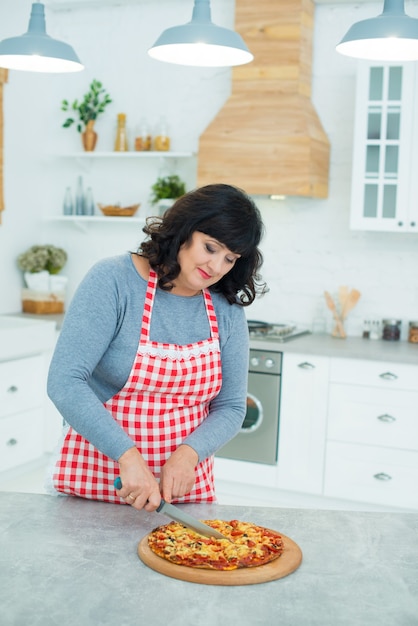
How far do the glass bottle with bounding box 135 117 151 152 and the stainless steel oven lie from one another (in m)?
1.55

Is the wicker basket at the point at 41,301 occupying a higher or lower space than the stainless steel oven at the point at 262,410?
higher

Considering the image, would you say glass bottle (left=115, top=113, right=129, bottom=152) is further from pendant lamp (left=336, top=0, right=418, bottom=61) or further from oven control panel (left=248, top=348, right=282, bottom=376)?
pendant lamp (left=336, top=0, right=418, bottom=61)

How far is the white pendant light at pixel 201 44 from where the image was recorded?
2.23 metres

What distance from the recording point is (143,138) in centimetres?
500

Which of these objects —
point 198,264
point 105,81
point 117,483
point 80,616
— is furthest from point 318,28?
point 80,616

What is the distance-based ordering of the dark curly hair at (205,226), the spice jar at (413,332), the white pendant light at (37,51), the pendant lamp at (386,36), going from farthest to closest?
the spice jar at (413,332) → the white pendant light at (37,51) → the pendant lamp at (386,36) → the dark curly hair at (205,226)

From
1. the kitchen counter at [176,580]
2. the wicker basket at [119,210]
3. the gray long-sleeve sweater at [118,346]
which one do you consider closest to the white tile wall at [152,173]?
the wicker basket at [119,210]

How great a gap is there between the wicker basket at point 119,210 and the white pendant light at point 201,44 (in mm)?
2640

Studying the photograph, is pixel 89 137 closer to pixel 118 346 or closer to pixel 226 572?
pixel 118 346

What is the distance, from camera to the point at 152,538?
1640 millimetres

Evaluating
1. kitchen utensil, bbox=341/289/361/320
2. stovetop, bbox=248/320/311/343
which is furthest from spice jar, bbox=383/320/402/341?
stovetop, bbox=248/320/311/343

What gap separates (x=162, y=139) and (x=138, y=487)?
349 centimetres

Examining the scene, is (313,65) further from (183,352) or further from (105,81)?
(183,352)

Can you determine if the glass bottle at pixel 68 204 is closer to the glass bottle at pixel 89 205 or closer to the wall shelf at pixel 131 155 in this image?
the glass bottle at pixel 89 205
